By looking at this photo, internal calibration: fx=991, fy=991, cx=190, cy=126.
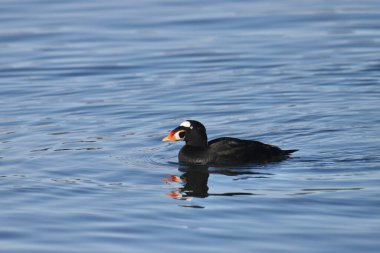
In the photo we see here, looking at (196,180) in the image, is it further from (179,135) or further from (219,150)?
(179,135)

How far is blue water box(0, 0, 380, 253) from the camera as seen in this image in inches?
453

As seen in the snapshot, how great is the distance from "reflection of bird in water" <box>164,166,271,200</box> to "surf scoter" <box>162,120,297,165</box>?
218 mm

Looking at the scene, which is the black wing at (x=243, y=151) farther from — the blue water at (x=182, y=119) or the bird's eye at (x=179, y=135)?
the bird's eye at (x=179, y=135)

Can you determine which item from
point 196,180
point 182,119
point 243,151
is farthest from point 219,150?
point 182,119

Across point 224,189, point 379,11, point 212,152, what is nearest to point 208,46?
point 379,11

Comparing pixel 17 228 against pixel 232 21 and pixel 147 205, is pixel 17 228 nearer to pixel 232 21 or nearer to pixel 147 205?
pixel 147 205

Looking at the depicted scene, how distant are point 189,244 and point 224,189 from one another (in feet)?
8.74

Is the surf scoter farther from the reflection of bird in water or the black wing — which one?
the reflection of bird in water

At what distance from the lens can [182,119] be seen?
59.7 ft

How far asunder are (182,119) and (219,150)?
10.3ft

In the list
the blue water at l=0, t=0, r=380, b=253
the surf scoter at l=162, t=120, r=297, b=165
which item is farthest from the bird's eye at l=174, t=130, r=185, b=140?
the blue water at l=0, t=0, r=380, b=253

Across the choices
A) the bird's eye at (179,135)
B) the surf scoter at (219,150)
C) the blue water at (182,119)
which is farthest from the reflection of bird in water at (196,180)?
the bird's eye at (179,135)

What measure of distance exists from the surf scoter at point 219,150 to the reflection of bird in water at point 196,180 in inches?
8.6

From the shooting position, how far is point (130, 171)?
14633 mm
